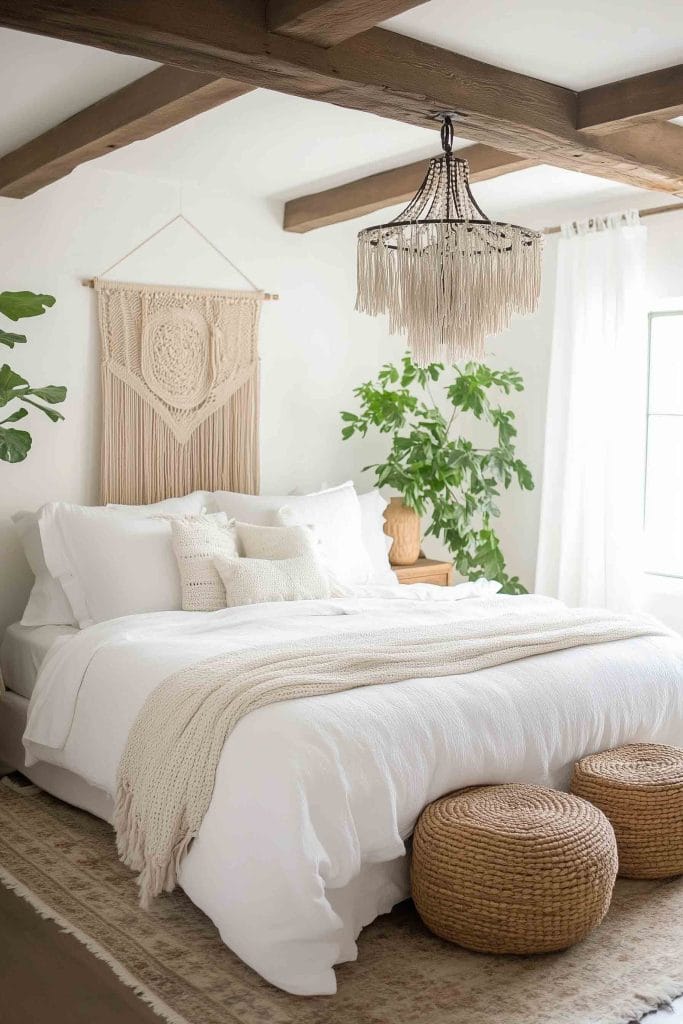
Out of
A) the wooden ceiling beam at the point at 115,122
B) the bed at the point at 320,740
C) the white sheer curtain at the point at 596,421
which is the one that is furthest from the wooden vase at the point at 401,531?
the wooden ceiling beam at the point at 115,122

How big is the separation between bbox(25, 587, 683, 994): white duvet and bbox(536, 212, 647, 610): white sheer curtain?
1450 mm

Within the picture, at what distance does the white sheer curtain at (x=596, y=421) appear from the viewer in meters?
5.12

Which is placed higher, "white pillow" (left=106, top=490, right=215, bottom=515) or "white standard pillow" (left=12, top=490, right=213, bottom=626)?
"white pillow" (left=106, top=490, right=215, bottom=515)

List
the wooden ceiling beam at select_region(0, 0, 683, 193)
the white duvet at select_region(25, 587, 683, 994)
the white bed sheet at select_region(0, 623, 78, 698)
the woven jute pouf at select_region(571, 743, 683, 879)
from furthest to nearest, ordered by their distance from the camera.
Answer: the white bed sheet at select_region(0, 623, 78, 698) < the woven jute pouf at select_region(571, 743, 683, 879) < the white duvet at select_region(25, 587, 683, 994) < the wooden ceiling beam at select_region(0, 0, 683, 193)

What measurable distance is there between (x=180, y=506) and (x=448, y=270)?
195cm

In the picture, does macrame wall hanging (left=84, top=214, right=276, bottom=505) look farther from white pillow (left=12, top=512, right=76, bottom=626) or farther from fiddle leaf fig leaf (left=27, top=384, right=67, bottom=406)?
fiddle leaf fig leaf (left=27, top=384, right=67, bottom=406)

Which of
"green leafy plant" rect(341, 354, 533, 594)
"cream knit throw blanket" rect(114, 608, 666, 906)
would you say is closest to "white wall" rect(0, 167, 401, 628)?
"green leafy plant" rect(341, 354, 533, 594)

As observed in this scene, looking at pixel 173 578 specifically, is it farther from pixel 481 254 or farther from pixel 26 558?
pixel 481 254

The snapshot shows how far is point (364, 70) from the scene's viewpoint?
2945 millimetres

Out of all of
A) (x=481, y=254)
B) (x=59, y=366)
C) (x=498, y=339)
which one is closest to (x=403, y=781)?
(x=481, y=254)

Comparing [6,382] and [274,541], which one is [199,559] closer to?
[274,541]

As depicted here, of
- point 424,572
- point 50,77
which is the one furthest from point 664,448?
point 50,77

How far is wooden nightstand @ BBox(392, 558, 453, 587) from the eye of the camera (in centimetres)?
524

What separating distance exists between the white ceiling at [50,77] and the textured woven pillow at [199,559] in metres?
1.58
